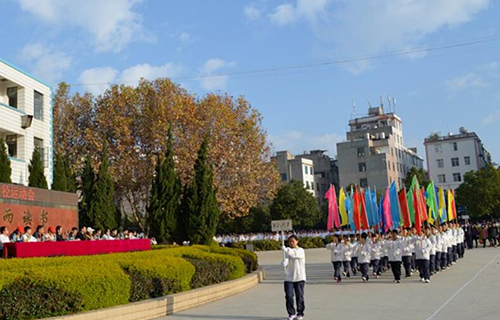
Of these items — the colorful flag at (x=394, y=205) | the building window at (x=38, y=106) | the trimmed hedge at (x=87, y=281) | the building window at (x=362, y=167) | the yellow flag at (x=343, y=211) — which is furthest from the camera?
the building window at (x=362, y=167)

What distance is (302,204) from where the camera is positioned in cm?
5419

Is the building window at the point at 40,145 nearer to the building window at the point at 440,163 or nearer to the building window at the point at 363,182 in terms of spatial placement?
the building window at the point at 363,182

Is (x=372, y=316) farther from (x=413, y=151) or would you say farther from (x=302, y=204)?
(x=413, y=151)

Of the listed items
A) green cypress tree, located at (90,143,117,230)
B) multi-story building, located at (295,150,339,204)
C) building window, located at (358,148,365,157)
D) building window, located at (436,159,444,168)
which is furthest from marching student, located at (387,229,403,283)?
Result: building window, located at (436,159,444,168)

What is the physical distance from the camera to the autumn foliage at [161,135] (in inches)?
1277

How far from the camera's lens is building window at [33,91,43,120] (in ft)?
96.0

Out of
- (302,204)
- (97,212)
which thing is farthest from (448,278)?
(302,204)

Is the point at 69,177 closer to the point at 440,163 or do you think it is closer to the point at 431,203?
the point at 431,203

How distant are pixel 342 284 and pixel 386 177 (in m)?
55.3

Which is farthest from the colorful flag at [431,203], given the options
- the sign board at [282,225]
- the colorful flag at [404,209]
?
the sign board at [282,225]

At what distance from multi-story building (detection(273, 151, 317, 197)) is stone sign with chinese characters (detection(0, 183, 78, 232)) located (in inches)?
1955

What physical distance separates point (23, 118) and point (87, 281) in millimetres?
19976

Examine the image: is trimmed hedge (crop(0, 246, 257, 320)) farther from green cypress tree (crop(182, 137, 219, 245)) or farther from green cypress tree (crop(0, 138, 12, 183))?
green cypress tree (crop(182, 137, 219, 245))

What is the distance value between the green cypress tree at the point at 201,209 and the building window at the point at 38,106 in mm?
9758
